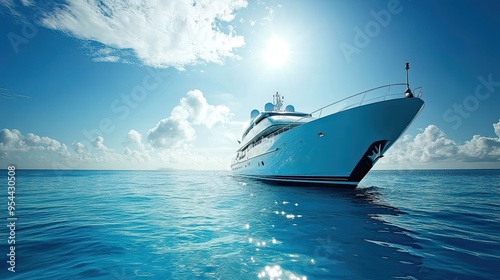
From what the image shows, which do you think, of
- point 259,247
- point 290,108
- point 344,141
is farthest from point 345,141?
point 290,108

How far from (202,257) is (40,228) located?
6.79 metres

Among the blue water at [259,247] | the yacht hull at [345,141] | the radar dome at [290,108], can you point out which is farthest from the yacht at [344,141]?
the radar dome at [290,108]

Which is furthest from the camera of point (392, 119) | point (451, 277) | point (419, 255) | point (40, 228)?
point (392, 119)

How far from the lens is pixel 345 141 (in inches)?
559

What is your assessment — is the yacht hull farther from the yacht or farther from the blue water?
the blue water

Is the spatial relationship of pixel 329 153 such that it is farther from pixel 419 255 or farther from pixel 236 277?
pixel 236 277

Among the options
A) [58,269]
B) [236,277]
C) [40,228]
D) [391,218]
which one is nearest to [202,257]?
[236,277]

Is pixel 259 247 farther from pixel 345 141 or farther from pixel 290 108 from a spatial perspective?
pixel 290 108

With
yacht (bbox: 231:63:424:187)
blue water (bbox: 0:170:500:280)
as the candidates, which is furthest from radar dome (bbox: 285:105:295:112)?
blue water (bbox: 0:170:500:280)

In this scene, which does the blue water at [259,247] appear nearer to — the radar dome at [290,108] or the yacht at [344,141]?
the yacht at [344,141]

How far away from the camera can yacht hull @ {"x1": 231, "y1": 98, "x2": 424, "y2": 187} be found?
13.2 metres

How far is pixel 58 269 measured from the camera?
4090 millimetres

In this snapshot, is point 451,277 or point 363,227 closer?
point 451,277

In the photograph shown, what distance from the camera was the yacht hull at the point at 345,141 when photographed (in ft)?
43.2
